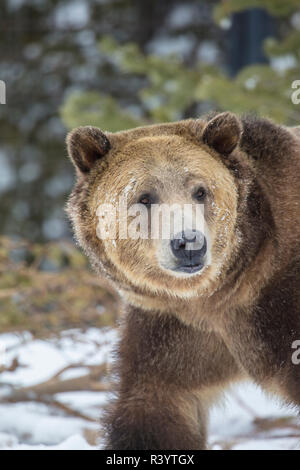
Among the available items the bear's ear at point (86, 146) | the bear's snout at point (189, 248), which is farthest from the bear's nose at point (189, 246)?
the bear's ear at point (86, 146)

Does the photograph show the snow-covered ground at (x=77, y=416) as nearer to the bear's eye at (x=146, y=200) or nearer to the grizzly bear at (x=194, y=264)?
the grizzly bear at (x=194, y=264)

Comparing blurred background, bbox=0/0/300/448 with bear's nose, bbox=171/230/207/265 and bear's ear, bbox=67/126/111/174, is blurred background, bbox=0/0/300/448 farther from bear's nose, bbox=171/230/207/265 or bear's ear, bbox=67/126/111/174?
bear's ear, bbox=67/126/111/174

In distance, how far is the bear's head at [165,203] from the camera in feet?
10.8

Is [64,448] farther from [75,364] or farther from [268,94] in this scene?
[268,94]

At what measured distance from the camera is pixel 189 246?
121 inches

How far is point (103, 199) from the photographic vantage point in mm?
3461

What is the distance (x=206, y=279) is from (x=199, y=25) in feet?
33.4

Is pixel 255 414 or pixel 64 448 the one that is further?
pixel 255 414

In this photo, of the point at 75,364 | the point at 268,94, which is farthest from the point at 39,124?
the point at 75,364

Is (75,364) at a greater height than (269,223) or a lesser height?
greater

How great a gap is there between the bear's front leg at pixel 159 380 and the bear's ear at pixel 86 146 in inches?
32.4

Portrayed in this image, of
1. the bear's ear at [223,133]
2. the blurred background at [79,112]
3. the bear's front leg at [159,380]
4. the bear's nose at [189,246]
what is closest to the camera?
the bear's nose at [189,246]

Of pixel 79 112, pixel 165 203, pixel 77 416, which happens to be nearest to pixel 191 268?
pixel 165 203

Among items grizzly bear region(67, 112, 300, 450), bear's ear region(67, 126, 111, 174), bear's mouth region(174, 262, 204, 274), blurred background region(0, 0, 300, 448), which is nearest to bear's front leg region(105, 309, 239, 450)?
grizzly bear region(67, 112, 300, 450)
